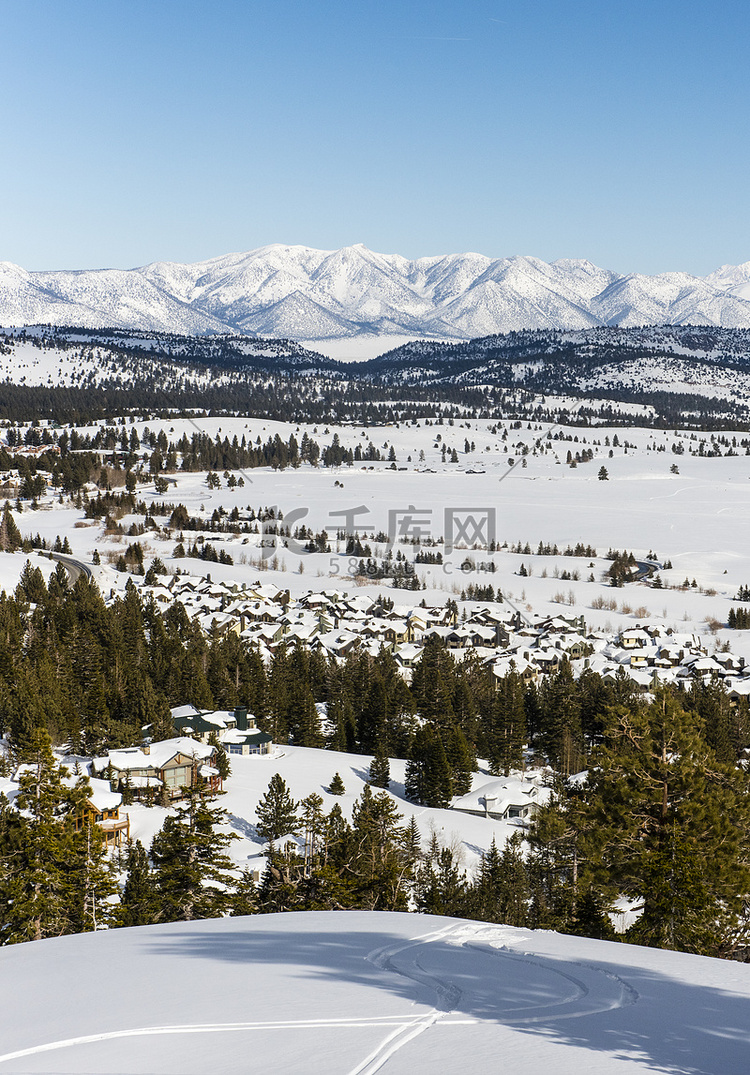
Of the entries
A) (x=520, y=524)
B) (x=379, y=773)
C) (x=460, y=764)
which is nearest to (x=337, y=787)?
(x=379, y=773)

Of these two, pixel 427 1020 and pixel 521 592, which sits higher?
pixel 427 1020

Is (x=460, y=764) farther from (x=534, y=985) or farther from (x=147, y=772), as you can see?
(x=534, y=985)

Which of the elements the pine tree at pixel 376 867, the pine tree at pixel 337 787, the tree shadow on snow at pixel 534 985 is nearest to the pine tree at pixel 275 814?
the pine tree at pixel 337 787

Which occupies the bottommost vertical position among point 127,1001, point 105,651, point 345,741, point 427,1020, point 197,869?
point 345,741

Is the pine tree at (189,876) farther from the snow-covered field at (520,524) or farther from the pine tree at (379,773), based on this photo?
the snow-covered field at (520,524)

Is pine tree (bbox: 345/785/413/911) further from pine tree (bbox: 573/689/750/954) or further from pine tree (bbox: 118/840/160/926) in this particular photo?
pine tree (bbox: 573/689/750/954)

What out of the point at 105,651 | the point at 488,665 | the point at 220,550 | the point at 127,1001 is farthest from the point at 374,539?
A: the point at 127,1001

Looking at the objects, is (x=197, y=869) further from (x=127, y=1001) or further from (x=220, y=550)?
(x=220, y=550)
